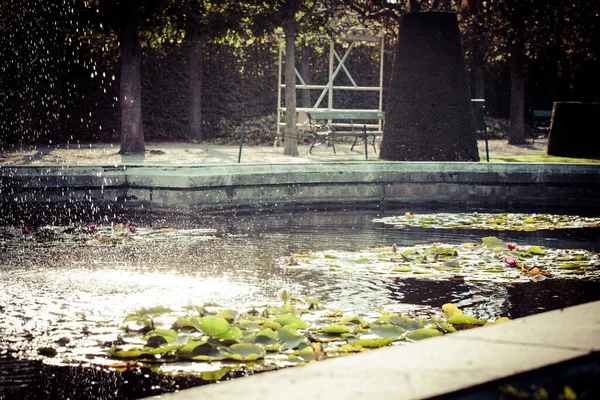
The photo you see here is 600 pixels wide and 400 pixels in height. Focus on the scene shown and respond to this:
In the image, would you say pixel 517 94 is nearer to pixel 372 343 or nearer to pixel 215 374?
pixel 372 343

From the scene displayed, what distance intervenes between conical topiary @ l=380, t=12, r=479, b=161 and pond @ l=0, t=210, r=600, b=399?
17.3ft

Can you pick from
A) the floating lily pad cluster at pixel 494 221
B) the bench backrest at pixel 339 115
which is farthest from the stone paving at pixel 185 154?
the floating lily pad cluster at pixel 494 221

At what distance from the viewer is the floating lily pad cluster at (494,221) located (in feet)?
32.4

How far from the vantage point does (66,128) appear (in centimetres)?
2173

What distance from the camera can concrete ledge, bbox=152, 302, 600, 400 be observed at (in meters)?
2.66

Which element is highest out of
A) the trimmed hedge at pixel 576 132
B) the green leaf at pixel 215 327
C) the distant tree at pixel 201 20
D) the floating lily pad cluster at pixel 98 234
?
the distant tree at pixel 201 20

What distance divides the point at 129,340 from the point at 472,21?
19147mm

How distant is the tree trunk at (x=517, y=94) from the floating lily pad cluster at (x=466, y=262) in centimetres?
1502

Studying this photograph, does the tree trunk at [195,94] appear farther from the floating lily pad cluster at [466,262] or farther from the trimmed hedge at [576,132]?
the floating lily pad cluster at [466,262]

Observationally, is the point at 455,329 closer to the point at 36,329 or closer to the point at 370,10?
the point at 36,329

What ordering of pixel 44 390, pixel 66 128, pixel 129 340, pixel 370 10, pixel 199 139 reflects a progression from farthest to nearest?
1. pixel 199 139
2. pixel 66 128
3. pixel 370 10
4. pixel 129 340
5. pixel 44 390

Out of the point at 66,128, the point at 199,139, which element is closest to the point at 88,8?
the point at 66,128

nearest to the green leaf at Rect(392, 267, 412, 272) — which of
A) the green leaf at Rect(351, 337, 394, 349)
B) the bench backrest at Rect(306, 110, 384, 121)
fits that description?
the green leaf at Rect(351, 337, 394, 349)

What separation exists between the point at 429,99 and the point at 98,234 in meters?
7.64
